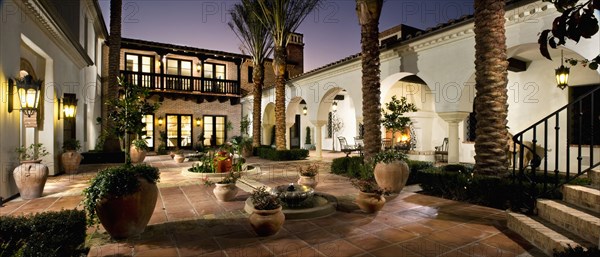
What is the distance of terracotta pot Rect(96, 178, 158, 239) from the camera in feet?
13.8

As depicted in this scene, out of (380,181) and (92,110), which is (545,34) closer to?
(380,181)

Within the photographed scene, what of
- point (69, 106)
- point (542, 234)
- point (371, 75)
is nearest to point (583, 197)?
point (542, 234)

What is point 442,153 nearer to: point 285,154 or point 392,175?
point 285,154

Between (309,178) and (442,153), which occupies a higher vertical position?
(442,153)

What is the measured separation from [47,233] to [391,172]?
20.7 feet

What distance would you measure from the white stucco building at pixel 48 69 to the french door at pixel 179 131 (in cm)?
587

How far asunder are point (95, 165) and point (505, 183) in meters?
14.7

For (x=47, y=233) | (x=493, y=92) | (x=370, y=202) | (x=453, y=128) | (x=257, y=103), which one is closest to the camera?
(x=47, y=233)

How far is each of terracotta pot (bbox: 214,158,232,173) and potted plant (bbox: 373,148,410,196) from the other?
4.08m

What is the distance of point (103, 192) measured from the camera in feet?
13.6

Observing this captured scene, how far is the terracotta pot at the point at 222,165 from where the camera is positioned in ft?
28.6

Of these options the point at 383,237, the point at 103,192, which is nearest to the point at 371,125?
the point at 383,237

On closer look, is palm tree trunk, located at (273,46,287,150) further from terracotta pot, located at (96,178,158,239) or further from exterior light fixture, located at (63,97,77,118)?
terracotta pot, located at (96,178,158,239)

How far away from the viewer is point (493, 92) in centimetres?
656
